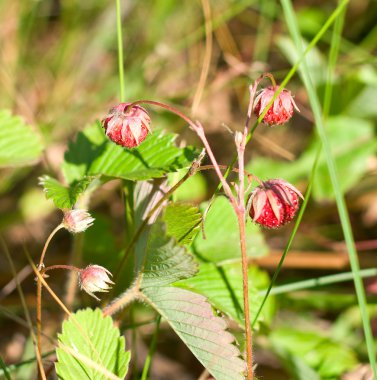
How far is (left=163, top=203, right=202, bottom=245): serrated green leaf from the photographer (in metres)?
1.17

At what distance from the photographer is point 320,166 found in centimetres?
240

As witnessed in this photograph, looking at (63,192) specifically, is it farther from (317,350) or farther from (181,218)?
(317,350)

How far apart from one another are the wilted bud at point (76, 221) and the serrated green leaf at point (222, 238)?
14.5 inches

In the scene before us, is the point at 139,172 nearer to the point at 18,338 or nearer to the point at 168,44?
the point at 18,338

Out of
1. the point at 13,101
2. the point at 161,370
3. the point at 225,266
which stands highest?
the point at 13,101

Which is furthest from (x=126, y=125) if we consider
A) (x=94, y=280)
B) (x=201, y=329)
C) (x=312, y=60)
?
(x=312, y=60)

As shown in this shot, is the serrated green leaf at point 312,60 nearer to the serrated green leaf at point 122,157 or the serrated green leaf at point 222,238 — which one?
the serrated green leaf at point 222,238

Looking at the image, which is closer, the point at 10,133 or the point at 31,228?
the point at 10,133

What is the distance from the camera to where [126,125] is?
1.17 m

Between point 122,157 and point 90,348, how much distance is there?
44 cm

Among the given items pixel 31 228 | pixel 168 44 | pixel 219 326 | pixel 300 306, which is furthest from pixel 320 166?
pixel 219 326

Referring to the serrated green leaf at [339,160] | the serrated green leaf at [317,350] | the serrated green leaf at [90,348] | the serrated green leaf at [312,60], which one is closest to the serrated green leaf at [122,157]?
the serrated green leaf at [90,348]

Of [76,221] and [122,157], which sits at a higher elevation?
[122,157]

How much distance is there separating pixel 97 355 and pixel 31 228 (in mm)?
1307
